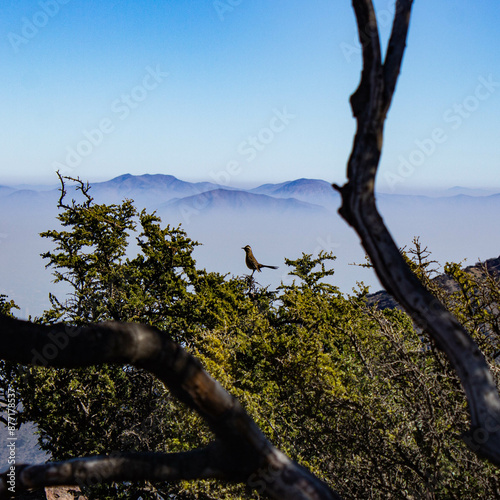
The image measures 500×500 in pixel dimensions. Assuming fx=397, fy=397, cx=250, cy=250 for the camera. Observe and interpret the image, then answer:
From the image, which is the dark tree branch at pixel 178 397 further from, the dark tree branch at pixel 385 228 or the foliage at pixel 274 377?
the foliage at pixel 274 377

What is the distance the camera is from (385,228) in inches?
96.7

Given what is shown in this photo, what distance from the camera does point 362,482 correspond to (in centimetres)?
873

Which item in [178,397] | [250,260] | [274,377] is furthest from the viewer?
[250,260]

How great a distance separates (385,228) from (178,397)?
1622 millimetres

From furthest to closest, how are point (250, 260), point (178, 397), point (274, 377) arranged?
point (250, 260)
point (274, 377)
point (178, 397)

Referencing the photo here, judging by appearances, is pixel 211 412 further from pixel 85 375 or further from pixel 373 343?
pixel 85 375

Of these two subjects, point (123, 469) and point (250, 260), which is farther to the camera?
point (250, 260)

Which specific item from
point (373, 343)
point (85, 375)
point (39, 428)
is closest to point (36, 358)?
point (373, 343)

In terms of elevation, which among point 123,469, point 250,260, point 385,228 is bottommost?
point 123,469

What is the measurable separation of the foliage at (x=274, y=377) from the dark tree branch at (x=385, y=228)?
561cm

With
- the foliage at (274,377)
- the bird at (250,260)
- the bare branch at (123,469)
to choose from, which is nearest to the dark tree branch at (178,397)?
the bare branch at (123,469)

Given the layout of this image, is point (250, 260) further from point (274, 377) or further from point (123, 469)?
point (123, 469)

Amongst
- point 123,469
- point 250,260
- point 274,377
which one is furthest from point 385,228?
point 250,260

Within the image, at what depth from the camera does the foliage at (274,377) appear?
842cm
